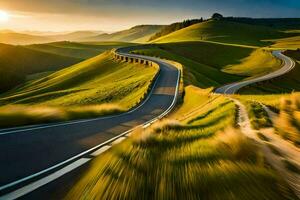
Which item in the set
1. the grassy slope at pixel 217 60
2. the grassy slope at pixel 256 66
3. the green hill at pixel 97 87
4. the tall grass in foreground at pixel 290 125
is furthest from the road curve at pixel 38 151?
the grassy slope at pixel 256 66

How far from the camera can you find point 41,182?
5.55 metres

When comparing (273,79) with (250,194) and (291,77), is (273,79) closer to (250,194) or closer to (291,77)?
(291,77)

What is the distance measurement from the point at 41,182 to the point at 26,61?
539 feet

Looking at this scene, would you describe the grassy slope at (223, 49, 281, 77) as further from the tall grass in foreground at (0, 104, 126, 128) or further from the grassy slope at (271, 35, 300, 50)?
the tall grass in foreground at (0, 104, 126, 128)

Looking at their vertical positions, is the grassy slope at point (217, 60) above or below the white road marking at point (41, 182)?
below

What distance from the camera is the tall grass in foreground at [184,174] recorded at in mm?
3699

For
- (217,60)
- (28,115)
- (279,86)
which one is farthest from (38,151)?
(217,60)

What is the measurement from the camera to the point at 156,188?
12.9 feet

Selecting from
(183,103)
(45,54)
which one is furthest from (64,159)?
(45,54)

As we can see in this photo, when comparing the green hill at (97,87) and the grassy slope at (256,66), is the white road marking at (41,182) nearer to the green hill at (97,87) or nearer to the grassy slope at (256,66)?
the green hill at (97,87)

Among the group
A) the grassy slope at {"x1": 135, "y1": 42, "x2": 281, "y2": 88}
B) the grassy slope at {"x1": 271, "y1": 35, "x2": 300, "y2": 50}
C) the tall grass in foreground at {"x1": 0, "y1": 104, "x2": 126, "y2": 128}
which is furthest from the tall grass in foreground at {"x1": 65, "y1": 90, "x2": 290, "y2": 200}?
the grassy slope at {"x1": 271, "y1": 35, "x2": 300, "y2": 50}

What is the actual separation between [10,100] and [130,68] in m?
22.2

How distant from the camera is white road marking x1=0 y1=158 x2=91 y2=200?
4.85 m

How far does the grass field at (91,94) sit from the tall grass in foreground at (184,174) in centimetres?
874
